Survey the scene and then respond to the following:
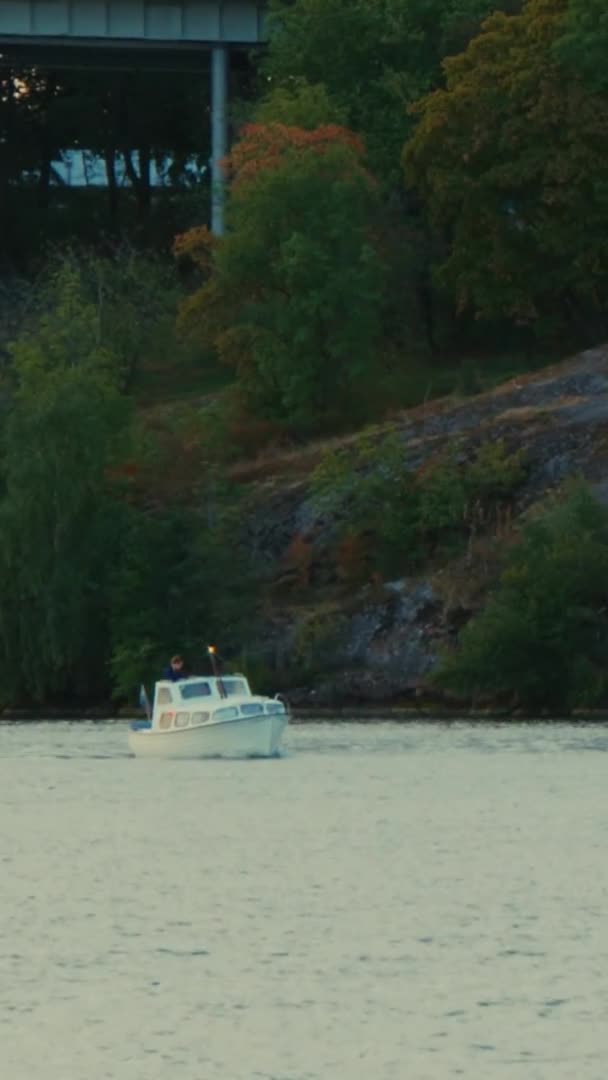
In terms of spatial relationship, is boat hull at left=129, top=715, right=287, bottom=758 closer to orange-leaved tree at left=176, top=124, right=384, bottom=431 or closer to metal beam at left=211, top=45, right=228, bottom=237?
orange-leaved tree at left=176, top=124, right=384, bottom=431

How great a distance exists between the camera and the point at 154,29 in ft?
374

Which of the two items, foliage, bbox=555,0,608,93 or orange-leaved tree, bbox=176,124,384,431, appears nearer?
foliage, bbox=555,0,608,93

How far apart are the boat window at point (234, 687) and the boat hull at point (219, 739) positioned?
1636 millimetres

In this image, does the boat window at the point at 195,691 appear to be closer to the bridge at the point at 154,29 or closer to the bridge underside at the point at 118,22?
the bridge at the point at 154,29

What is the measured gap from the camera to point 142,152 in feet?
450

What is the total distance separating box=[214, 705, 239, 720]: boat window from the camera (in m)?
76.5

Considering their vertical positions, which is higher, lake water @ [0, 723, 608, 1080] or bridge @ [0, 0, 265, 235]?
bridge @ [0, 0, 265, 235]

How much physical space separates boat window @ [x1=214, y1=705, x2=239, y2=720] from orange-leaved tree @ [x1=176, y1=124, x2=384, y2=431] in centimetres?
3209

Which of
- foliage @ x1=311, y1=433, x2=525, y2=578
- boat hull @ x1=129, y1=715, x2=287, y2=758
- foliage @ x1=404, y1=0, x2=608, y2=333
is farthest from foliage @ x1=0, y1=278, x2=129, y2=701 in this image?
boat hull @ x1=129, y1=715, x2=287, y2=758

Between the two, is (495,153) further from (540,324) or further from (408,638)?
(408,638)

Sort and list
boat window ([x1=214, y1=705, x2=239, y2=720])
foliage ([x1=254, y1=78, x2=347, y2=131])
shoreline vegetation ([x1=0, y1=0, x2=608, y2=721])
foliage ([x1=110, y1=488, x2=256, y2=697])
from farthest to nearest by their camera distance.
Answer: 1. foliage ([x1=254, y1=78, x2=347, y2=131])
2. foliage ([x1=110, y1=488, x2=256, y2=697])
3. shoreline vegetation ([x1=0, y1=0, x2=608, y2=721])
4. boat window ([x1=214, y1=705, x2=239, y2=720])

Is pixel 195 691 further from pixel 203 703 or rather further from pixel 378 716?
pixel 378 716

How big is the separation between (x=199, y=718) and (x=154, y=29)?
141 ft

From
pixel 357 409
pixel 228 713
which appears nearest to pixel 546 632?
pixel 357 409
